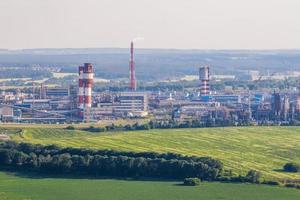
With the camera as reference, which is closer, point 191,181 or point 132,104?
point 191,181

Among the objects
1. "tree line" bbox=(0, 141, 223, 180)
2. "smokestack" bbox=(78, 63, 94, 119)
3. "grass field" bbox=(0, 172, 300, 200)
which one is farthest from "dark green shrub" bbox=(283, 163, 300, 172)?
"smokestack" bbox=(78, 63, 94, 119)

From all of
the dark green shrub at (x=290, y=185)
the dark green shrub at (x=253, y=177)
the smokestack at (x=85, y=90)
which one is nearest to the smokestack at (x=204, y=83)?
the smokestack at (x=85, y=90)

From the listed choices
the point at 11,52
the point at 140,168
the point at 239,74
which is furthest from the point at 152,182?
the point at 11,52

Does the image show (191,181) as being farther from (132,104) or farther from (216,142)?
(132,104)

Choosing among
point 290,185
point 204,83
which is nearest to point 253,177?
point 290,185

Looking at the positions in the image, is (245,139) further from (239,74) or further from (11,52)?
(11,52)

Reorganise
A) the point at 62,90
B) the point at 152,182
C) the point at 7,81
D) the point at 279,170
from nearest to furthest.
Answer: the point at 152,182 < the point at 279,170 < the point at 62,90 < the point at 7,81

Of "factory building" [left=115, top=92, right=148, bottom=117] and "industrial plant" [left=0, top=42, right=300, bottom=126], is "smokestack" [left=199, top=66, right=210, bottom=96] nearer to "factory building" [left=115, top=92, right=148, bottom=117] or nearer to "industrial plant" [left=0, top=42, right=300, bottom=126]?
"industrial plant" [left=0, top=42, right=300, bottom=126]
